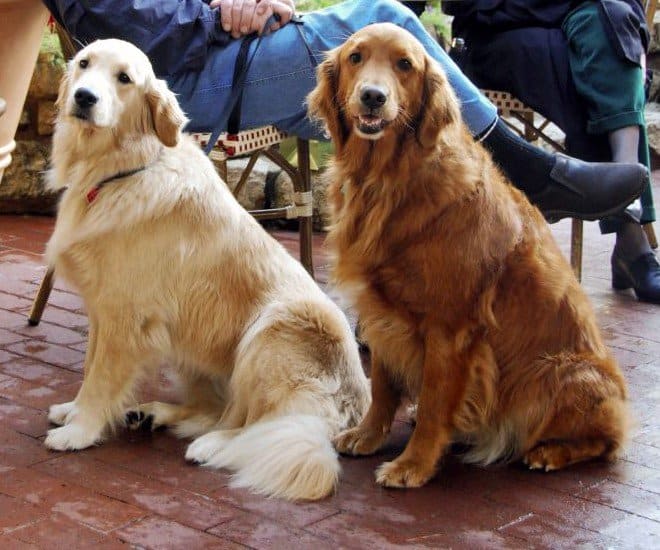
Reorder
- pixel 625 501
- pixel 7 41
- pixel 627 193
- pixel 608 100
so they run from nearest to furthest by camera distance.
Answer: pixel 625 501 → pixel 7 41 → pixel 627 193 → pixel 608 100

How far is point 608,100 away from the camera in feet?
15.6

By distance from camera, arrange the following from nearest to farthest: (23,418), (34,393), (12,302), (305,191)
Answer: (23,418), (34,393), (305,191), (12,302)

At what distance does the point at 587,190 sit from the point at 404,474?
1675 millimetres

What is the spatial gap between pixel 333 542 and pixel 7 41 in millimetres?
1717

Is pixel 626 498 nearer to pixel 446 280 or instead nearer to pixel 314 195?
pixel 446 280

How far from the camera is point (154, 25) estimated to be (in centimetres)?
385

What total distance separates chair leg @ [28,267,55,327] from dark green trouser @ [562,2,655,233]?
241cm

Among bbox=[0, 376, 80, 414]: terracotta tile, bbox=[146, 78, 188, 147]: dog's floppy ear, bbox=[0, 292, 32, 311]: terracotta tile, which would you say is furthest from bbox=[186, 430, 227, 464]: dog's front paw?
bbox=[0, 292, 32, 311]: terracotta tile

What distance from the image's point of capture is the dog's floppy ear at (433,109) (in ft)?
9.77

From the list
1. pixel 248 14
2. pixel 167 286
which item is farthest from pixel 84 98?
pixel 248 14

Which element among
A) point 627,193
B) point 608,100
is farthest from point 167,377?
point 608,100

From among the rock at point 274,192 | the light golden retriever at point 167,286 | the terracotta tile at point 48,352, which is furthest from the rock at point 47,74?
the light golden retriever at point 167,286

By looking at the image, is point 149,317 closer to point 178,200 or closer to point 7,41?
point 178,200

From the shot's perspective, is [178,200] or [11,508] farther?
[178,200]
